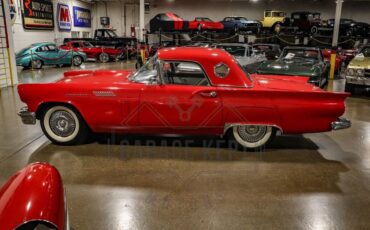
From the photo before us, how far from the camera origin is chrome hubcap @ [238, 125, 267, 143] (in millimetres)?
4391

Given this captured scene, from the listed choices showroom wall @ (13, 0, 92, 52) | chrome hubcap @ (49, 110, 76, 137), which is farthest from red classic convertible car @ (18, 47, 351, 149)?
showroom wall @ (13, 0, 92, 52)

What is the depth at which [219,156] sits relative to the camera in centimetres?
432

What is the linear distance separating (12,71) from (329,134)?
9.54 meters

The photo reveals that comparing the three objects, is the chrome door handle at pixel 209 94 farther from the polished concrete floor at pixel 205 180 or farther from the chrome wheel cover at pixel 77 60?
the chrome wheel cover at pixel 77 60

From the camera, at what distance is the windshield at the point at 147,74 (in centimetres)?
436

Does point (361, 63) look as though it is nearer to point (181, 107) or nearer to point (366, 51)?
point (366, 51)

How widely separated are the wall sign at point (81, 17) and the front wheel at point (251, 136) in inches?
893

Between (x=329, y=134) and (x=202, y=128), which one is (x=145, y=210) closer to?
(x=202, y=128)

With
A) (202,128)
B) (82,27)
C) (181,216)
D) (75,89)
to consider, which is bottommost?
(181,216)

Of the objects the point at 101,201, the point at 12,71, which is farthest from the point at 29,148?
the point at 12,71

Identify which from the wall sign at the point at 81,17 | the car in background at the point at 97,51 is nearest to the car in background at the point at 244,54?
the car in background at the point at 97,51

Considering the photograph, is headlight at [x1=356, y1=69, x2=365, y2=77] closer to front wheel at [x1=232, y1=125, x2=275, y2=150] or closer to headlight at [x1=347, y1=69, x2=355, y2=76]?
headlight at [x1=347, y1=69, x2=355, y2=76]

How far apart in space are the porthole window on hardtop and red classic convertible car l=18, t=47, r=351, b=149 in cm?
1

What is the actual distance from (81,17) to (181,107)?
23900mm
